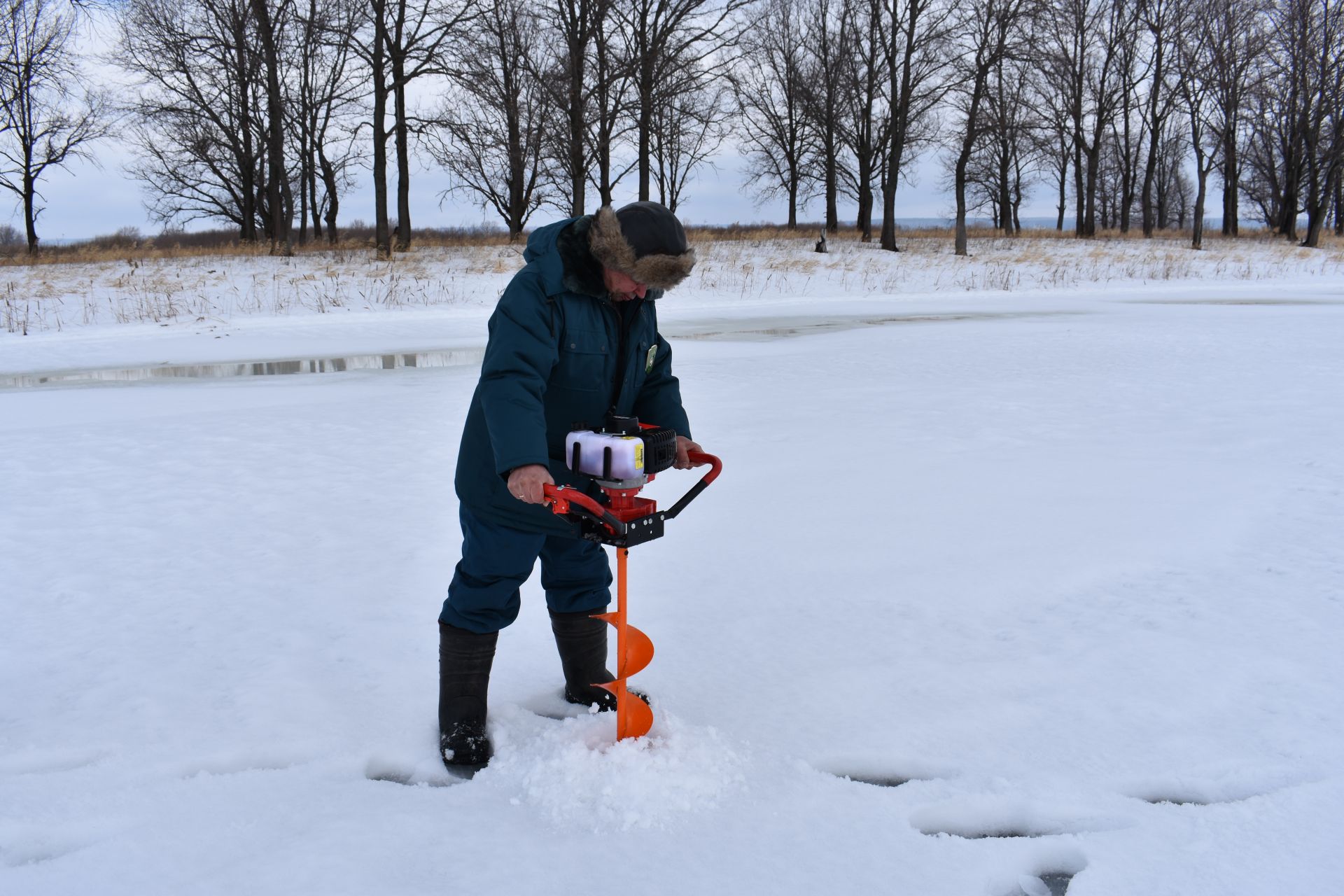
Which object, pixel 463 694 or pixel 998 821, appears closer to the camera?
pixel 998 821

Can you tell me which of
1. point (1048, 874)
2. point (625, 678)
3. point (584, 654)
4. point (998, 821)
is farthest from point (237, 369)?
point (1048, 874)

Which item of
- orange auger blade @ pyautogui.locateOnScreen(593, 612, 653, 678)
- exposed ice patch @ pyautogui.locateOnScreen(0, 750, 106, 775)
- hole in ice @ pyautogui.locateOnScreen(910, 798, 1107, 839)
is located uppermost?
orange auger blade @ pyautogui.locateOnScreen(593, 612, 653, 678)

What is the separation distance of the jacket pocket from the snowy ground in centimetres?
90

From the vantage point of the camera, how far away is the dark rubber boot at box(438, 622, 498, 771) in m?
2.38

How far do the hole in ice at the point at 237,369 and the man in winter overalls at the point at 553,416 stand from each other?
22.9 feet

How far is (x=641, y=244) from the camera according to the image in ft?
6.68

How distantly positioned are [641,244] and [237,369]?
8.38 m

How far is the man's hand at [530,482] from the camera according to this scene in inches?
76.9

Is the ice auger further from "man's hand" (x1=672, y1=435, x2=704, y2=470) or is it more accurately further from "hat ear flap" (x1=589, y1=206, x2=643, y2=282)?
"hat ear flap" (x1=589, y1=206, x2=643, y2=282)

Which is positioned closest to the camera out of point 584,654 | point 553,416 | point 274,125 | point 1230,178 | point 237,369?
point 553,416

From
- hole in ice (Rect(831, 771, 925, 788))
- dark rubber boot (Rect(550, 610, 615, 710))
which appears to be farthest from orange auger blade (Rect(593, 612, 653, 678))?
hole in ice (Rect(831, 771, 925, 788))

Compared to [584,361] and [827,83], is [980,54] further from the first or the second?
[584,361]

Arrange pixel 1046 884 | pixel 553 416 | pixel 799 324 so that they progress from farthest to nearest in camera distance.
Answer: pixel 799 324, pixel 553 416, pixel 1046 884

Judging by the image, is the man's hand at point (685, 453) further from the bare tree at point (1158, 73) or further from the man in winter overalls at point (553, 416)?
the bare tree at point (1158, 73)
